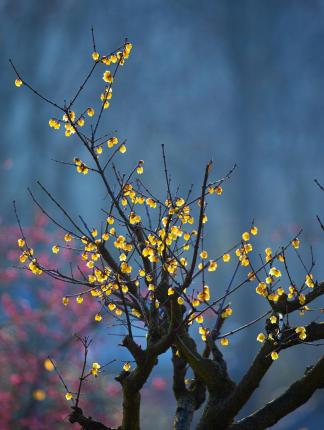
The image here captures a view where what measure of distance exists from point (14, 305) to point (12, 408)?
5.05m

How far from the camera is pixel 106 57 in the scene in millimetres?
5156

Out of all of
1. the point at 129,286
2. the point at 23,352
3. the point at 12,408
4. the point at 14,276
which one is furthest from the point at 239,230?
the point at 129,286

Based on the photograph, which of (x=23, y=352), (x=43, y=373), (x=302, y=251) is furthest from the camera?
(x=302, y=251)

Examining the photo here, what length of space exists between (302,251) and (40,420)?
44.4ft


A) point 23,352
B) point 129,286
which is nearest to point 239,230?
point 23,352

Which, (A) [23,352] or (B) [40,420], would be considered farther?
(A) [23,352]

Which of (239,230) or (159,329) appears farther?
(239,230)

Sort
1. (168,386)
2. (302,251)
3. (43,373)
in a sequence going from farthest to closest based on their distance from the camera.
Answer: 1. (302,251)
2. (168,386)
3. (43,373)

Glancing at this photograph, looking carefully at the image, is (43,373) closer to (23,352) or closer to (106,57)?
(23,352)

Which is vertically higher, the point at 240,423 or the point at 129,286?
the point at 129,286

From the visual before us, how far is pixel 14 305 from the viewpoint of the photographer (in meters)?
14.7

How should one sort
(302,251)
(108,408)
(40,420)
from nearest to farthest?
(40,420) < (108,408) < (302,251)

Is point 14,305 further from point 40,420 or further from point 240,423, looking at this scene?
point 240,423

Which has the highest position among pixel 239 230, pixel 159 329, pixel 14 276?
pixel 239 230
